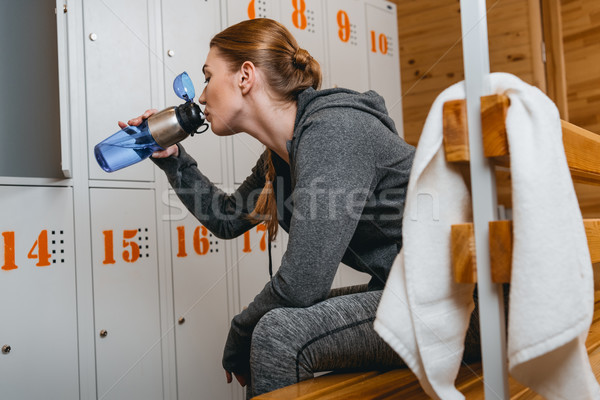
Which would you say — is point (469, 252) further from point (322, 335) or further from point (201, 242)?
point (201, 242)

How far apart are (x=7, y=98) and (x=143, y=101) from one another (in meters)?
0.40

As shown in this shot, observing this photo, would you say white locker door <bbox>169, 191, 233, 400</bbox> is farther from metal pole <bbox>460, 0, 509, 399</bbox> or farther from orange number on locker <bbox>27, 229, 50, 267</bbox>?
metal pole <bbox>460, 0, 509, 399</bbox>

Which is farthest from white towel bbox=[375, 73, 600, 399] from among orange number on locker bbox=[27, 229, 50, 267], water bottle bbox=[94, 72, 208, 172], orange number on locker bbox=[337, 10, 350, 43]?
orange number on locker bbox=[337, 10, 350, 43]

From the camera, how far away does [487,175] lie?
0.68m

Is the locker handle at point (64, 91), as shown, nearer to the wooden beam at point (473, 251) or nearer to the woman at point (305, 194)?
the woman at point (305, 194)

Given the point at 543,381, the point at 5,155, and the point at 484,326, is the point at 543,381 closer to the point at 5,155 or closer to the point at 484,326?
the point at 484,326

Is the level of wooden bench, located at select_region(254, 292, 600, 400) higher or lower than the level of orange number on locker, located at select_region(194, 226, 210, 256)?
lower

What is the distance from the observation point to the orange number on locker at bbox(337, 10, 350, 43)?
8.42 ft

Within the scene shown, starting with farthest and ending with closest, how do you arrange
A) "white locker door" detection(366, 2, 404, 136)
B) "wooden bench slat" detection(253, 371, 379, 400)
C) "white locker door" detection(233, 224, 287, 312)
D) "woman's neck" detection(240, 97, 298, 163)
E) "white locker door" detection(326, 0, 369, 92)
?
"white locker door" detection(366, 2, 404, 136) → "white locker door" detection(326, 0, 369, 92) → "white locker door" detection(233, 224, 287, 312) → "woman's neck" detection(240, 97, 298, 163) → "wooden bench slat" detection(253, 371, 379, 400)

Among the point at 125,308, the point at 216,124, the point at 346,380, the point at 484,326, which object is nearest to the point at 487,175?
the point at 484,326

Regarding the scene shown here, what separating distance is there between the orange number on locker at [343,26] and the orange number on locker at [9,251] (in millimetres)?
1660

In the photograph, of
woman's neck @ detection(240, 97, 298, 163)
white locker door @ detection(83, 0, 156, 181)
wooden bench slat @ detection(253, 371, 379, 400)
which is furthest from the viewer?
white locker door @ detection(83, 0, 156, 181)

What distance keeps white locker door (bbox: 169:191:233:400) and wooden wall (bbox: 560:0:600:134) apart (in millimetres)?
2194

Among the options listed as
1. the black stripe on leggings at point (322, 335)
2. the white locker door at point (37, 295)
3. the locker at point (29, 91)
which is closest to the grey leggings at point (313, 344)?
the black stripe on leggings at point (322, 335)
